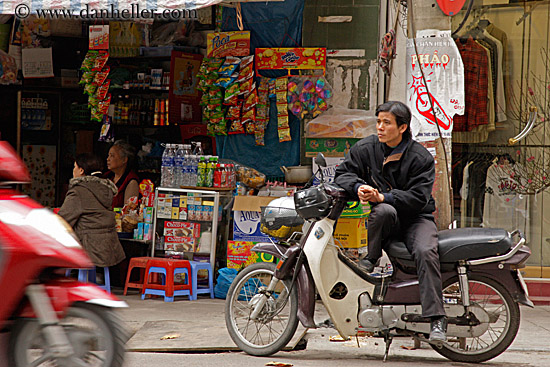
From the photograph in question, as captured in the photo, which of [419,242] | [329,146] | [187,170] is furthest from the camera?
[329,146]

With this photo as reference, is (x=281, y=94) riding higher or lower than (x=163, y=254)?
higher

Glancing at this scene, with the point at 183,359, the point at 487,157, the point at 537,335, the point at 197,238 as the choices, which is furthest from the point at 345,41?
the point at 183,359

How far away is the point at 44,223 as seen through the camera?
3818 mm

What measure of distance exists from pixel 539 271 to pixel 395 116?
3.96 meters

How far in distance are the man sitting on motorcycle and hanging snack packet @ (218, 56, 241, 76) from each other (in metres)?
3.58

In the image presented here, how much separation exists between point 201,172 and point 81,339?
495 cm

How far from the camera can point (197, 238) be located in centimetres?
855

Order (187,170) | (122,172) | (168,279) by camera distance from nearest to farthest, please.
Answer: (168,279), (187,170), (122,172)

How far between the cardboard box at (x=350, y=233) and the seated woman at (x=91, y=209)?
2.50 m

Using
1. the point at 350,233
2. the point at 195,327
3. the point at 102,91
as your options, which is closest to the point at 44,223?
the point at 195,327

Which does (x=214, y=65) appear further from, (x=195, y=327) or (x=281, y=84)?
(x=195, y=327)

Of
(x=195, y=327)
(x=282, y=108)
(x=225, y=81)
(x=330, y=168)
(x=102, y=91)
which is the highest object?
(x=225, y=81)

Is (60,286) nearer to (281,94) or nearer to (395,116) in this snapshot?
(395,116)

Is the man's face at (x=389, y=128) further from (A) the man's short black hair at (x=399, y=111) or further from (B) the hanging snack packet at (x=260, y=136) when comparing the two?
(B) the hanging snack packet at (x=260, y=136)
